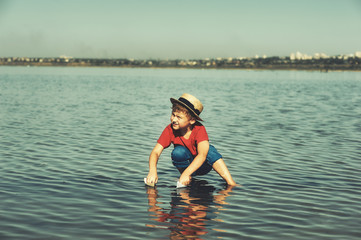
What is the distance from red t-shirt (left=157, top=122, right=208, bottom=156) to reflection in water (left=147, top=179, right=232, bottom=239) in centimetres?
71

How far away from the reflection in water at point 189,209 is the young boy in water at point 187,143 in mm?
281

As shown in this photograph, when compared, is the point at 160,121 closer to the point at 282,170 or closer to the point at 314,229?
the point at 282,170

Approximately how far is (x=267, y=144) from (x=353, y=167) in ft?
12.2

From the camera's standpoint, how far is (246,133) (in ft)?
54.6

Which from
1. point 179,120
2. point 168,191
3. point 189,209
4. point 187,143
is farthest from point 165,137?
point 189,209

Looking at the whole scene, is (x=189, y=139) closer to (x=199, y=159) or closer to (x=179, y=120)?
(x=199, y=159)

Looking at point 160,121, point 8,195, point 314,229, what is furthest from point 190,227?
point 160,121

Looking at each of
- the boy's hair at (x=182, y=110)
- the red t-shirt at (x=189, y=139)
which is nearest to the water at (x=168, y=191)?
the red t-shirt at (x=189, y=139)

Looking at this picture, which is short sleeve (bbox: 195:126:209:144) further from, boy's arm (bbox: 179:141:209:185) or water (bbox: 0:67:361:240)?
water (bbox: 0:67:361:240)

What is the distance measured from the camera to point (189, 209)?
6.83 meters

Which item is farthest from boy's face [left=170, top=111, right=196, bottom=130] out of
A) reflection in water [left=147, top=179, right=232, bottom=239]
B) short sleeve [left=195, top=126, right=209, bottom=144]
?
reflection in water [left=147, top=179, right=232, bottom=239]

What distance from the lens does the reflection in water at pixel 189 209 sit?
5.91 m

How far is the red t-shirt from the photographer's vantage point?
771 centimetres

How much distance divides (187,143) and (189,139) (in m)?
0.08
